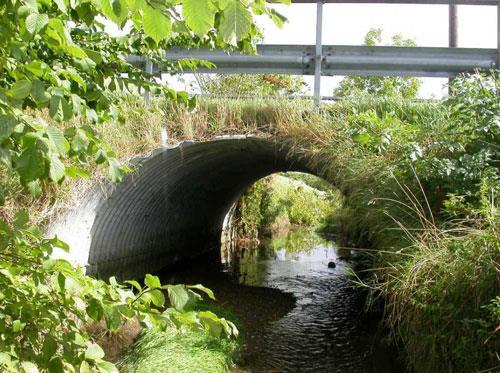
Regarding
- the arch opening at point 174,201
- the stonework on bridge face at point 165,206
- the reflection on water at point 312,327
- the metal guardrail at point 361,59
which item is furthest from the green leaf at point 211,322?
the metal guardrail at point 361,59

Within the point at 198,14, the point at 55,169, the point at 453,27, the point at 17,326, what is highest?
the point at 453,27

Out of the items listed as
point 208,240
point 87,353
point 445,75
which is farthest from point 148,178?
point 87,353

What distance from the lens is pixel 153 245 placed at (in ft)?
39.0

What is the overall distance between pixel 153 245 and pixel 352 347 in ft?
18.8

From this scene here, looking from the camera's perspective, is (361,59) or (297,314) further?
(297,314)

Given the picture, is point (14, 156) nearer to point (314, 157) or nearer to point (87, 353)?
point (87, 353)

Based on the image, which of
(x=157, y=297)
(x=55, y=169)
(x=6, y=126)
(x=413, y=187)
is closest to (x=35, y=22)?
(x=6, y=126)

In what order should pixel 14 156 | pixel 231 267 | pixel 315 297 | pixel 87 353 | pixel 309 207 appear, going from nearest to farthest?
pixel 14 156 < pixel 87 353 < pixel 315 297 < pixel 231 267 < pixel 309 207

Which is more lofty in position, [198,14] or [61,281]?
[198,14]

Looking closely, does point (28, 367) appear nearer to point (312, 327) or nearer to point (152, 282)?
point (152, 282)

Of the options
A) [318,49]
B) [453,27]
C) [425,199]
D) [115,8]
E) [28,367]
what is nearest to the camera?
[115,8]

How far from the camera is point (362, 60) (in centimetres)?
861

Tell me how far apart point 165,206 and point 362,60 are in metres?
5.52

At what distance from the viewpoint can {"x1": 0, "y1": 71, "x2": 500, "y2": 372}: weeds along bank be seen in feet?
14.5
